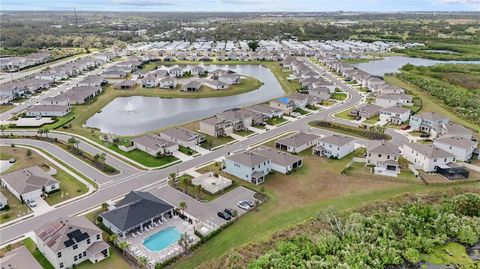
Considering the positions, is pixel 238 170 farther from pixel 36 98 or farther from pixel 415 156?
pixel 36 98

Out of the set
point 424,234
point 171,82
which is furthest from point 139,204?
point 171,82

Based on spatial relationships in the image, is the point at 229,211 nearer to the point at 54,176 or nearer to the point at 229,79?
the point at 54,176

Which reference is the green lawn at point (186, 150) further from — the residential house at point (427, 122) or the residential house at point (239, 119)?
the residential house at point (427, 122)

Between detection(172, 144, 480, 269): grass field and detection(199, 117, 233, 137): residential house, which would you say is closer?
detection(172, 144, 480, 269): grass field

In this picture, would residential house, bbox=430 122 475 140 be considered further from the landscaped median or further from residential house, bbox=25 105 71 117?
residential house, bbox=25 105 71 117

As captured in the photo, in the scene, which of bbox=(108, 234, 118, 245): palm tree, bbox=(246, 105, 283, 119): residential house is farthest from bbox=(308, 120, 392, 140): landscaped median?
bbox=(108, 234, 118, 245): palm tree

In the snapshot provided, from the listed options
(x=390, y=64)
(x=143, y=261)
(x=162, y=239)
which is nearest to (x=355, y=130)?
(x=162, y=239)

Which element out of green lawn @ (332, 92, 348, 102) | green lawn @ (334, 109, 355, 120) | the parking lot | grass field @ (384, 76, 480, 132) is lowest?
the parking lot
